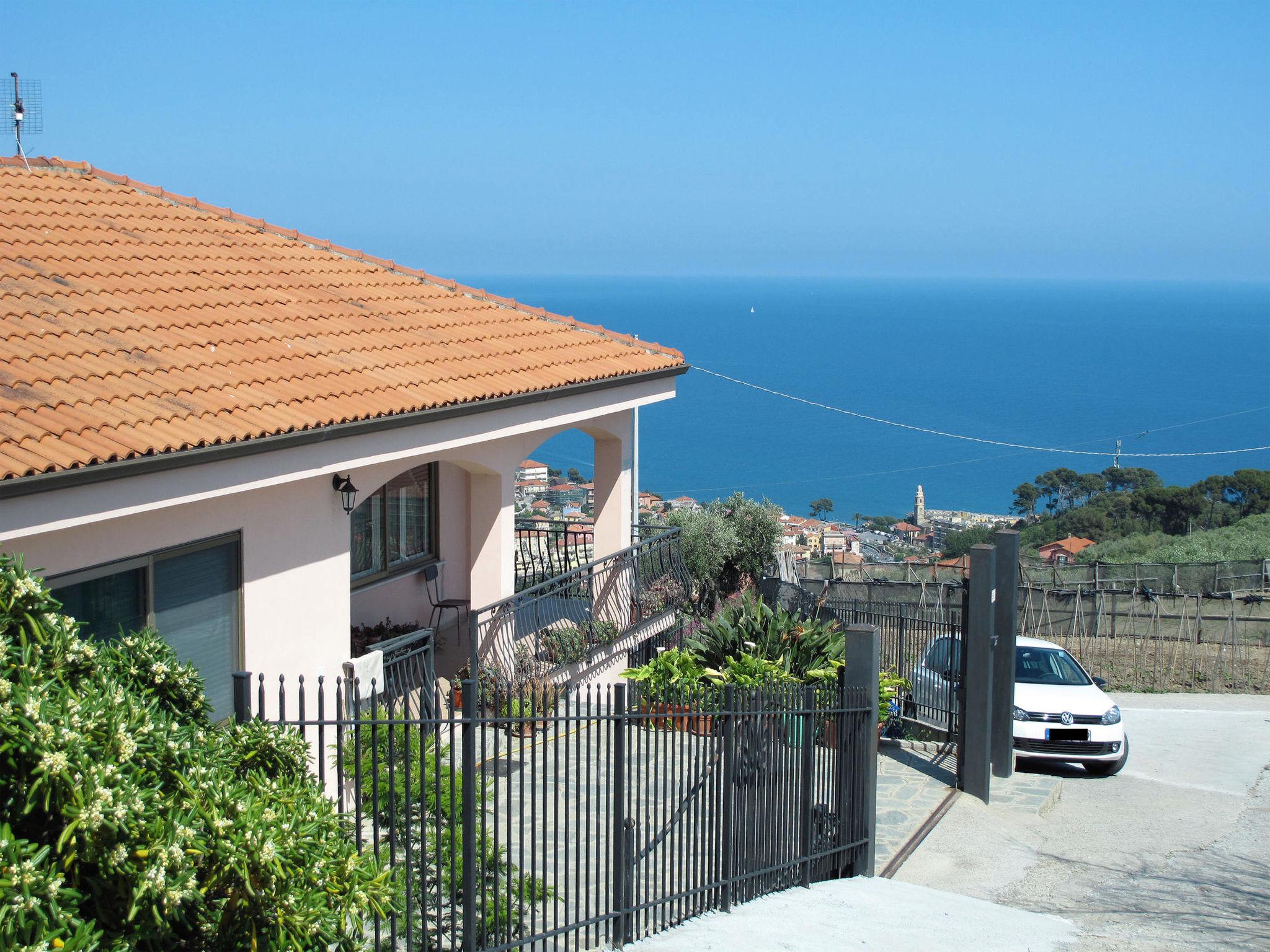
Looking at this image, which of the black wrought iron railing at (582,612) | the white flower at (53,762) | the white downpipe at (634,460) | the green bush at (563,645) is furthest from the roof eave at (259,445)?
the white flower at (53,762)

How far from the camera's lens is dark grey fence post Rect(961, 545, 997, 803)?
10.8 metres

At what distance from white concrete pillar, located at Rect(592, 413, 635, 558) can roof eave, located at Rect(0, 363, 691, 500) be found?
1.73 meters

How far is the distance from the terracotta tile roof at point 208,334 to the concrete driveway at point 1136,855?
5.74m

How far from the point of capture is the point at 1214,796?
12.2 m

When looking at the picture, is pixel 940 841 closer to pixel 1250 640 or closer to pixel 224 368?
pixel 224 368

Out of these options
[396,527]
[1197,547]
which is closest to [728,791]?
[396,527]

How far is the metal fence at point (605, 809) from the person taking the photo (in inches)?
216

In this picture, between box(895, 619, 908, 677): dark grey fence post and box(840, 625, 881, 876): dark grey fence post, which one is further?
box(895, 619, 908, 677): dark grey fence post

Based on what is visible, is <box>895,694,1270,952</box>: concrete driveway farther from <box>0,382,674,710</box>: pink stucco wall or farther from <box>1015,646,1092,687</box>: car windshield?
<box>0,382,674,710</box>: pink stucco wall

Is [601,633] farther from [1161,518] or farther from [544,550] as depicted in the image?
[1161,518]

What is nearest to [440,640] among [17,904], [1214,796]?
[1214,796]

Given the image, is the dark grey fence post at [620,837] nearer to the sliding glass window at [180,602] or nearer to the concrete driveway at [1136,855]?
the sliding glass window at [180,602]

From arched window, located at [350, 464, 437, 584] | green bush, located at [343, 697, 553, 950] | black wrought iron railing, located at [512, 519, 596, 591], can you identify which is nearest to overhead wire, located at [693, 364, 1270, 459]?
black wrought iron railing, located at [512, 519, 596, 591]

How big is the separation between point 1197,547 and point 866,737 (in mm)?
29049
